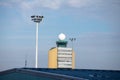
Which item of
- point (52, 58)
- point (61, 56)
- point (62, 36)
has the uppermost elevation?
point (62, 36)

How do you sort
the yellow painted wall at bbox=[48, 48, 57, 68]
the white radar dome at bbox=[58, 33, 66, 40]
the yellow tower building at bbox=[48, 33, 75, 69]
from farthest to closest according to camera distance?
the yellow tower building at bbox=[48, 33, 75, 69] < the yellow painted wall at bbox=[48, 48, 57, 68] < the white radar dome at bbox=[58, 33, 66, 40]

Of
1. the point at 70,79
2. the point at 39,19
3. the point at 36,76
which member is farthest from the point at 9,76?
the point at 39,19

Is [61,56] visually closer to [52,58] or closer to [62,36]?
[52,58]

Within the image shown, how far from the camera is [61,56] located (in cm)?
16338

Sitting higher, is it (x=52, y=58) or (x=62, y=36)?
(x=62, y=36)

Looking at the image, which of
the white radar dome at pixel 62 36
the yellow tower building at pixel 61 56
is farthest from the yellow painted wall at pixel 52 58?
the white radar dome at pixel 62 36

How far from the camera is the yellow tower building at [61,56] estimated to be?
518ft

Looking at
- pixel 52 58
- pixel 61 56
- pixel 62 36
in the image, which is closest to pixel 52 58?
pixel 52 58

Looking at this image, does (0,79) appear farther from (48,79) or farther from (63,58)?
(63,58)

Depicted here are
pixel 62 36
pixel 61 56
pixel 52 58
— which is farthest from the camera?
pixel 61 56

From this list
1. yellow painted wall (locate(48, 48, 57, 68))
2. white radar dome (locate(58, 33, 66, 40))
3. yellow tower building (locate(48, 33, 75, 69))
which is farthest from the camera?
yellow tower building (locate(48, 33, 75, 69))

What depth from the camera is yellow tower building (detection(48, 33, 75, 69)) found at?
158m

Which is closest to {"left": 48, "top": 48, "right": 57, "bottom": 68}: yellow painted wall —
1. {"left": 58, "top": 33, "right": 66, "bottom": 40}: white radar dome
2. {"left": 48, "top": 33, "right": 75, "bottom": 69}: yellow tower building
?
{"left": 48, "top": 33, "right": 75, "bottom": 69}: yellow tower building

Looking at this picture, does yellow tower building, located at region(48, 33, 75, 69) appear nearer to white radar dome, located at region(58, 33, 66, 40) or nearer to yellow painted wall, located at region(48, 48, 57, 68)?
yellow painted wall, located at region(48, 48, 57, 68)
